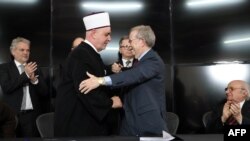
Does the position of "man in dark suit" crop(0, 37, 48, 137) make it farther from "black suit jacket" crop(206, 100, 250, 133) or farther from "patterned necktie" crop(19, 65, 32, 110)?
"black suit jacket" crop(206, 100, 250, 133)

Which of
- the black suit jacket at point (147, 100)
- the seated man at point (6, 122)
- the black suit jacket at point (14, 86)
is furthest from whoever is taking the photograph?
the black suit jacket at point (14, 86)

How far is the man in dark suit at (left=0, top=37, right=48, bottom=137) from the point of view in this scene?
341 cm

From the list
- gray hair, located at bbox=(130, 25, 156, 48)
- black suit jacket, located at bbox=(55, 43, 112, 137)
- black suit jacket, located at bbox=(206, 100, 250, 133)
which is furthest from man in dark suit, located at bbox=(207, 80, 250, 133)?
black suit jacket, located at bbox=(55, 43, 112, 137)

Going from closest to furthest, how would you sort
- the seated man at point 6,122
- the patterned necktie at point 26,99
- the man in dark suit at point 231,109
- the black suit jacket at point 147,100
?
the black suit jacket at point 147,100 → the seated man at point 6,122 → the man in dark suit at point 231,109 → the patterned necktie at point 26,99

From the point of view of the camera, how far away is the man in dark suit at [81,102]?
7.01ft

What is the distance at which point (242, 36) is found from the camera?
397cm

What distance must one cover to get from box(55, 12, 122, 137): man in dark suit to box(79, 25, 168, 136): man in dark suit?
0.33 ft

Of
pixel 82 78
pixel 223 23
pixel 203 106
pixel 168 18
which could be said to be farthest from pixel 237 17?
pixel 82 78

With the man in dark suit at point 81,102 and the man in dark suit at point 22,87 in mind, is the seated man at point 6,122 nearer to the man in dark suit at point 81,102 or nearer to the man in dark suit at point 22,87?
the man in dark suit at point 81,102

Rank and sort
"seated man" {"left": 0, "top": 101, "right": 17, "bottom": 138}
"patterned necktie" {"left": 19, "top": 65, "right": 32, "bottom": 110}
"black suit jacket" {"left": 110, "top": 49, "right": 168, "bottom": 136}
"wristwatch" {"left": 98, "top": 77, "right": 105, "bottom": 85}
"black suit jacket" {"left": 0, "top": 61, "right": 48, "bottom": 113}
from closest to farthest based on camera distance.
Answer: "wristwatch" {"left": 98, "top": 77, "right": 105, "bottom": 85}, "black suit jacket" {"left": 110, "top": 49, "right": 168, "bottom": 136}, "seated man" {"left": 0, "top": 101, "right": 17, "bottom": 138}, "black suit jacket" {"left": 0, "top": 61, "right": 48, "bottom": 113}, "patterned necktie" {"left": 19, "top": 65, "right": 32, "bottom": 110}

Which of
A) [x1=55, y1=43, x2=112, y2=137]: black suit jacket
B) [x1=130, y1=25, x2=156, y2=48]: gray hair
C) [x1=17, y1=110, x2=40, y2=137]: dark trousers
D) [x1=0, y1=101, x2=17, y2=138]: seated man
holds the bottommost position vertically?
[x1=17, y1=110, x2=40, y2=137]: dark trousers

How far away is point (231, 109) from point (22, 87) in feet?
6.05

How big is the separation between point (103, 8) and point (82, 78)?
221 cm

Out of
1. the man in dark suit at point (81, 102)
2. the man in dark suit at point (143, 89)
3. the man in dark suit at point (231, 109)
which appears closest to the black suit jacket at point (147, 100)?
the man in dark suit at point (143, 89)
